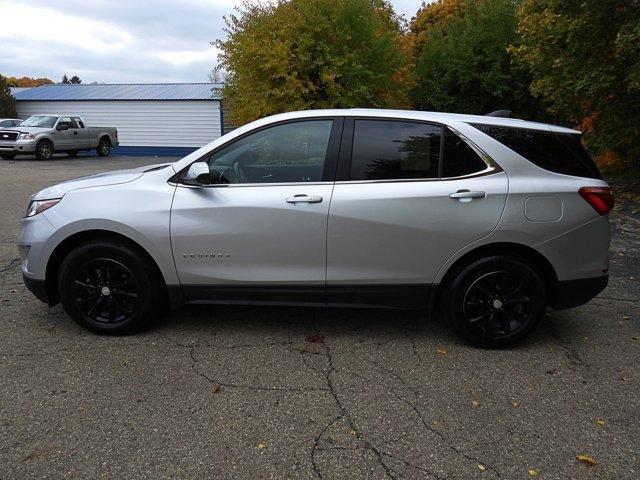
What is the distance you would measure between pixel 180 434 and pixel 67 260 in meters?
1.82

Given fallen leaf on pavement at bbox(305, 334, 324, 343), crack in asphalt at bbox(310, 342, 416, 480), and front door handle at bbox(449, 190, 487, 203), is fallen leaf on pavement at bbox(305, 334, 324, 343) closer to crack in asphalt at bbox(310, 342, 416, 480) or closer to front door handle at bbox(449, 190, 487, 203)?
crack in asphalt at bbox(310, 342, 416, 480)

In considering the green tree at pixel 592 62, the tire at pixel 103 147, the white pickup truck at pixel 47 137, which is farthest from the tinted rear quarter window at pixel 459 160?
the tire at pixel 103 147

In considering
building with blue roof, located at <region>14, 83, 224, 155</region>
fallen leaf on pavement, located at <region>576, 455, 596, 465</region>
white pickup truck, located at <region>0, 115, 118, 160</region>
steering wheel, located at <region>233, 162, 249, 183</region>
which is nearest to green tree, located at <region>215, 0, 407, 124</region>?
white pickup truck, located at <region>0, 115, 118, 160</region>

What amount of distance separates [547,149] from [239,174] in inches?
89.2

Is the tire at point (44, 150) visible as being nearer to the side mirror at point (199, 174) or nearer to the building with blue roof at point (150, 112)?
the building with blue roof at point (150, 112)

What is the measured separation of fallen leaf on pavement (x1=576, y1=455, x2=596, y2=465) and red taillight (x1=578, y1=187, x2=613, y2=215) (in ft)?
5.94

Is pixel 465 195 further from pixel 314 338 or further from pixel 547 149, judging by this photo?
pixel 314 338

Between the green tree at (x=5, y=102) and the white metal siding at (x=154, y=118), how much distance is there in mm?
1737

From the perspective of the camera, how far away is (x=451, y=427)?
2854 millimetres

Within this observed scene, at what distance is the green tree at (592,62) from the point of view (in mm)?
9070

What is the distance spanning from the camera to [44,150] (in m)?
21.4

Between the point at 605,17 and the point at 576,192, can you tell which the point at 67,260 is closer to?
the point at 576,192

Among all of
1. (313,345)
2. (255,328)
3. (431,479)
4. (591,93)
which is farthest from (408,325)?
(591,93)

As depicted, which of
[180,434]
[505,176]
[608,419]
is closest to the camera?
[180,434]
